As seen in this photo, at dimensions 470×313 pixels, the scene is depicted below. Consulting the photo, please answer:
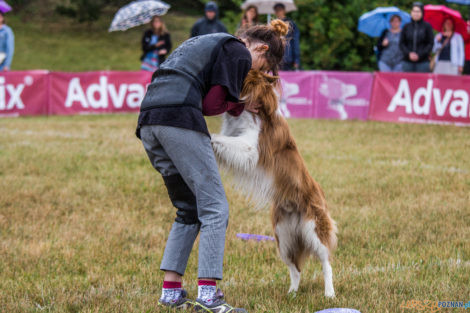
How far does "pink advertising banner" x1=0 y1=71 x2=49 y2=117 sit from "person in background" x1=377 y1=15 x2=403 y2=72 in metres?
7.68

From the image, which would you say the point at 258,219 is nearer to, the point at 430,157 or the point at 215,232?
the point at 215,232

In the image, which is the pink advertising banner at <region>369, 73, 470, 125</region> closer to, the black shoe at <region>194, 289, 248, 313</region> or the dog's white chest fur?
the dog's white chest fur

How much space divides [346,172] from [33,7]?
121ft

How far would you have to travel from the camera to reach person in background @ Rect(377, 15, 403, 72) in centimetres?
1216

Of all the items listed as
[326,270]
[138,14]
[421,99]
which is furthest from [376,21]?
[326,270]

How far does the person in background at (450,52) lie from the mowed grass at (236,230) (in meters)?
3.30

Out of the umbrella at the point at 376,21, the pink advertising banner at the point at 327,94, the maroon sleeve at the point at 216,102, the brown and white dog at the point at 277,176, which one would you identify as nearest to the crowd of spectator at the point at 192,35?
the pink advertising banner at the point at 327,94

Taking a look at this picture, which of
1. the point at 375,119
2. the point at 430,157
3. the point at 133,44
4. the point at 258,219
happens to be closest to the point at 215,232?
the point at 258,219

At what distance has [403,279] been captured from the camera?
3695 millimetres

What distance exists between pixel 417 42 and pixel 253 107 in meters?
9.02

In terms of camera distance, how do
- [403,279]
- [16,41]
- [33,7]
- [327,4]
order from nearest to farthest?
1. [403,279]
2. [327,4]
3. [16,41]
4. [33,7]

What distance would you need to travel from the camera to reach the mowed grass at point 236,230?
3488 mm

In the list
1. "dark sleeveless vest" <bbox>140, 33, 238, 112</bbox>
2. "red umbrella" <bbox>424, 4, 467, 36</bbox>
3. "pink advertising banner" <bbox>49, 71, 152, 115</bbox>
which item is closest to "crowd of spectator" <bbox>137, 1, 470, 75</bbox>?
"red umbrella" <bbox>424, 4, 467, 36</bbox>

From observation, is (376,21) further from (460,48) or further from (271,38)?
(271,38)
